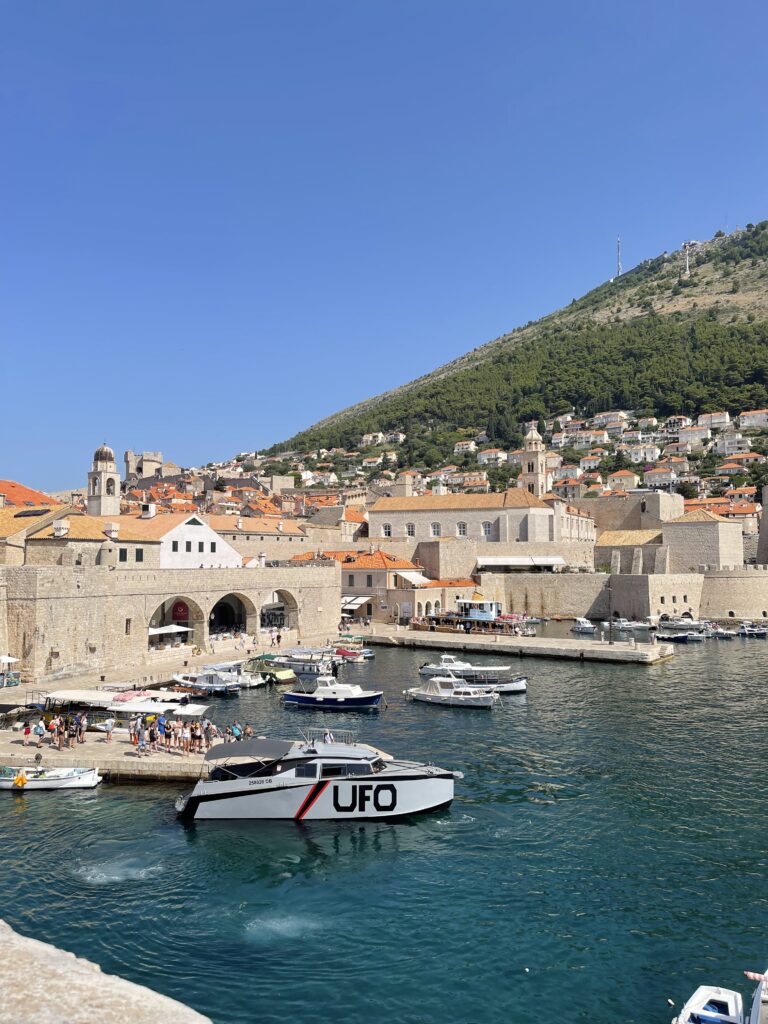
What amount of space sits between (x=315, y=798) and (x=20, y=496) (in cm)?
3219

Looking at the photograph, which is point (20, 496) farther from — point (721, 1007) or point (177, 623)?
point (721, 1007)

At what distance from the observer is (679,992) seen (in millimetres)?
9609

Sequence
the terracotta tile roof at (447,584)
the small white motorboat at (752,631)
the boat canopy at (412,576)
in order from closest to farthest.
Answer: the small white motorboat at (752,631)
the boat canopy at (412,576)
the terracotta tile roof at (447,584)

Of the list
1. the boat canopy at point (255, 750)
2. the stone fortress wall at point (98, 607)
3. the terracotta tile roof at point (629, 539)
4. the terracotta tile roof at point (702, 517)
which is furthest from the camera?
the terracotta tile roof at point (629, 539)

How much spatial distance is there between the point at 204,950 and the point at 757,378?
145752 mm

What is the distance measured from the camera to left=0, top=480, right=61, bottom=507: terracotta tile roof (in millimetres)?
40031

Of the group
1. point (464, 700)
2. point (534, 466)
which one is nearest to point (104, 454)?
point (464, 700)

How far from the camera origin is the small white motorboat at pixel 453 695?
27.2 meters

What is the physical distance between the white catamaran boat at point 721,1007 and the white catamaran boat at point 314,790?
7.68 m

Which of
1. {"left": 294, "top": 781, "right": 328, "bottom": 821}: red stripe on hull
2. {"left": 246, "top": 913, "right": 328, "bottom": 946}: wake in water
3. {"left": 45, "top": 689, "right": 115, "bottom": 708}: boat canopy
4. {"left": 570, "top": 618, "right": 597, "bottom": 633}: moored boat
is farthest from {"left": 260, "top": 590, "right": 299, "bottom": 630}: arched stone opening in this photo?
{"left": 246, "top": 913, "right": 328, "bottom": 946}: wake in water

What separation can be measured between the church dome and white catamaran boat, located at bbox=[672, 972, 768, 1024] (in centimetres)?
3726

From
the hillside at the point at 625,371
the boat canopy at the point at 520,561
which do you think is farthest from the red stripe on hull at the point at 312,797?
the hillside at the point at 625,371

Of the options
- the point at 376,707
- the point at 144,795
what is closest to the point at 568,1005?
the point at 144,795

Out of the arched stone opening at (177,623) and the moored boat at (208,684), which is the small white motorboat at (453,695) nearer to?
the moored boat at (208,684)
